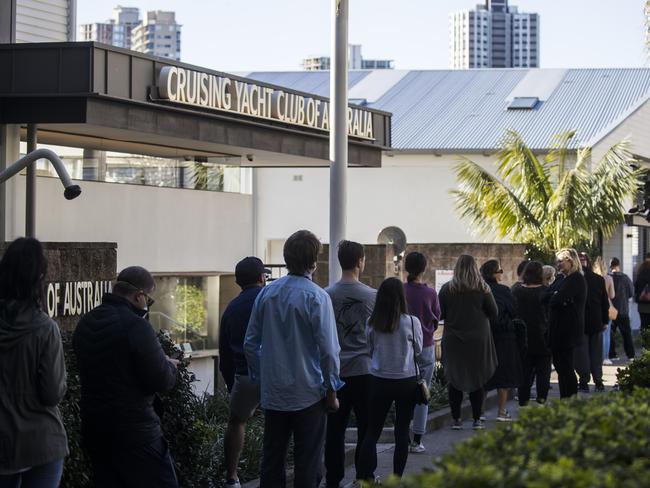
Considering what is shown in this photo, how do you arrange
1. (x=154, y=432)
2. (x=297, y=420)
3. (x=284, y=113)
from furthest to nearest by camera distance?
(x=284, y=113), (x=297, y=420), (x=154, y=432)

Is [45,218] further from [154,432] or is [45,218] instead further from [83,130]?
[154,432]

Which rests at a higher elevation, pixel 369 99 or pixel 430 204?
pixel 369 99

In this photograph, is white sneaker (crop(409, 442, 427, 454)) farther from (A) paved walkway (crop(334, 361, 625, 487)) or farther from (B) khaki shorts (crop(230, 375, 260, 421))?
(B) khaki shorts (crop(230, 375, 260, 421))

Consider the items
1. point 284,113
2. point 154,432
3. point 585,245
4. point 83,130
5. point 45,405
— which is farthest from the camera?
point 585,245

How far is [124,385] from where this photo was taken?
21.3ft

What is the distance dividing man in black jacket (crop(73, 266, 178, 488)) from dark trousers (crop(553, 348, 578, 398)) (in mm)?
7873

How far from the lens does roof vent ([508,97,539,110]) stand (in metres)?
39.9

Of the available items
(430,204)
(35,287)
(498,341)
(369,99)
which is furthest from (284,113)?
(369,99)

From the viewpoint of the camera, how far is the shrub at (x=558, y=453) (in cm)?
363

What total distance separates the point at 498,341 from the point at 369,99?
3063 centimetres

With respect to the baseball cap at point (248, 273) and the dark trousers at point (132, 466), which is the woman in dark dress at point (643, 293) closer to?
the baseball cap at point (248, 273)

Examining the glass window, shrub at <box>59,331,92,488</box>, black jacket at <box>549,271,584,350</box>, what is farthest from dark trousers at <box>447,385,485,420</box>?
shrub at <box>59,331,92,488</box>

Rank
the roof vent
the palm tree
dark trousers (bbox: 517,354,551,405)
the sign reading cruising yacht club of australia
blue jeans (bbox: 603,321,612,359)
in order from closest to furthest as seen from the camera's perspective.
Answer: dark trousers (bbox: 517,354,551,405) < the sign reading cruising yacht club of australia < blue jeans (bbox: 603,321,612,359) < the palm tree < the roof vent

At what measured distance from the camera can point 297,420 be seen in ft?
24.4
